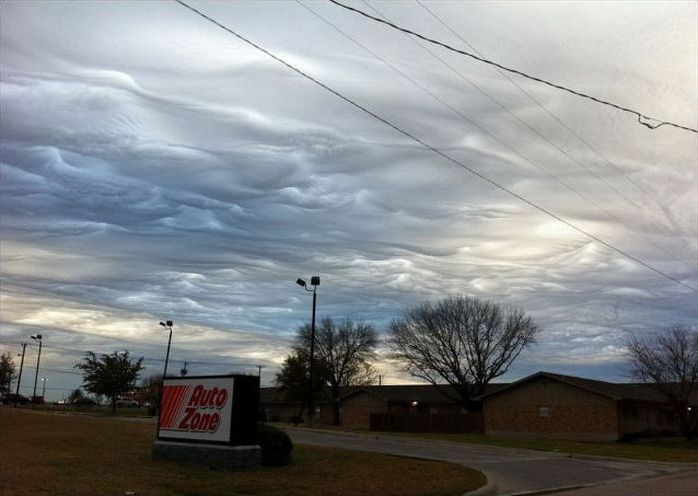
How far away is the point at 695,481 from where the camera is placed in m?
A: 18.5

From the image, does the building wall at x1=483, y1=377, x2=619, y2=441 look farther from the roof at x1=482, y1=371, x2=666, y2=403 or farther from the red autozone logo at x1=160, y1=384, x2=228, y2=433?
the red autozone logo at x1=160, y1=384, x2=228, y2=433

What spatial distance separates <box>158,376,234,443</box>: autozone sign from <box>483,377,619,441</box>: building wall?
3655 centimetres

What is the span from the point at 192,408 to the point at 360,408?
53.5m

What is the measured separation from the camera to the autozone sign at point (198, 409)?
16031mm

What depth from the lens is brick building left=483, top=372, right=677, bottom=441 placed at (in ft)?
152

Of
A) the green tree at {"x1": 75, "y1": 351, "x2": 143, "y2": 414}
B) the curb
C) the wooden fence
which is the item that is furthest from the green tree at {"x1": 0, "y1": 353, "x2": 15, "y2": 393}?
the curb

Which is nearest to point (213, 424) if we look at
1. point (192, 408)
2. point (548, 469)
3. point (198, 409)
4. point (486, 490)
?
point (198, 409)

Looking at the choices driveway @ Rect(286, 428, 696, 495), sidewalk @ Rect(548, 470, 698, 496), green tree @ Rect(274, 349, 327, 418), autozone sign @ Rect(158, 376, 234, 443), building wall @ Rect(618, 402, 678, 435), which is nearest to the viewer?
sidewalk @ Rect(548, 470, 698, 496)

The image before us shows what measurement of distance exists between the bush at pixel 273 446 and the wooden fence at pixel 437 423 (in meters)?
35.3

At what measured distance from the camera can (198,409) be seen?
54.7ft

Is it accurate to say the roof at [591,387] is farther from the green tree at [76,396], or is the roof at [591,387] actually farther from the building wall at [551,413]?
the green tree at [76,396]

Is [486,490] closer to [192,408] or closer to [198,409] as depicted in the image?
[198,409]

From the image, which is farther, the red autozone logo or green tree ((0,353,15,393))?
green tree ((0,353,15,393))

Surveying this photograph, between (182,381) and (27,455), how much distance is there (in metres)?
4.32
